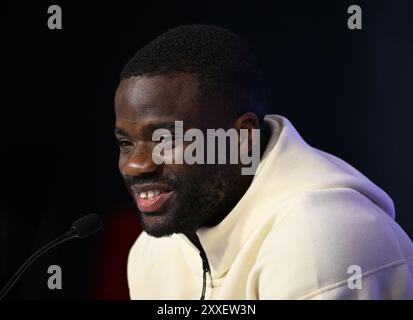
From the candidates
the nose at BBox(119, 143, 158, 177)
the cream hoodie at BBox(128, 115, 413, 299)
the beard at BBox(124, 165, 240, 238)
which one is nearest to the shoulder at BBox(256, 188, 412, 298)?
the cream hoodie at BBox(128, 115, 413, 299)

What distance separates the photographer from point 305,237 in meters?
1.41

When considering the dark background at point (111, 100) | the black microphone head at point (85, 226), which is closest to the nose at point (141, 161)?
the black microphone head at point (85, 226)

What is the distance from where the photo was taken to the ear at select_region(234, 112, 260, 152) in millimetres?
1610

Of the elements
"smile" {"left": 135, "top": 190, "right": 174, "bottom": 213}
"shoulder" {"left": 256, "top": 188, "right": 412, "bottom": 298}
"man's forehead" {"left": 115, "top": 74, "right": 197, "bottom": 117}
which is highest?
"man's forehead" {"left": 115, "top": 74, "right": 197, "bottom": 117}

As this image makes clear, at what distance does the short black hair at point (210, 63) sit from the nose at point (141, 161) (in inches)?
6.7

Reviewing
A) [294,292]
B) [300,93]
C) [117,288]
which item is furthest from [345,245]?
[117,288]

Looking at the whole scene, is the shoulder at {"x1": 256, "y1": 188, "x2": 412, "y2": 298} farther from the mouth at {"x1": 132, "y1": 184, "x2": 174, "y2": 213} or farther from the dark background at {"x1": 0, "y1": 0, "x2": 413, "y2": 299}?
the dark background at {"x1": 0, "y1": 0, "x2": 413, "y2": 299}

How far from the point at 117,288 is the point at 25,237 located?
33 cm

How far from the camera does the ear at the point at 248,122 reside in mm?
1610

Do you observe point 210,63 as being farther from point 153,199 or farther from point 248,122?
point 153,199

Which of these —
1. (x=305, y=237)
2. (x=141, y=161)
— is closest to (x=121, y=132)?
(x=141, y=161)

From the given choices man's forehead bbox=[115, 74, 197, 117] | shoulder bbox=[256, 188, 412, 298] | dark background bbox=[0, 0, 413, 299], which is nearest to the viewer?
shoulder bbox=[256, 188, 412, 298]

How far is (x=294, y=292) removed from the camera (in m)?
1.39
